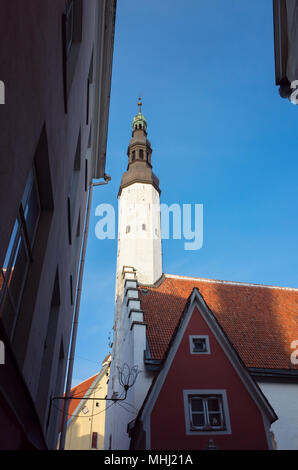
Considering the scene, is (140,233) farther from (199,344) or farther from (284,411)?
(284,411)

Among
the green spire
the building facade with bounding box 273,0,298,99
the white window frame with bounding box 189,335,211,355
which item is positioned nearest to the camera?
the building facade with bounding box 273,0,298,99

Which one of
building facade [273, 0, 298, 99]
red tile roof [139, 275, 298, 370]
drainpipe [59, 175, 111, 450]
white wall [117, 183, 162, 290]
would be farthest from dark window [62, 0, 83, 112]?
white wall [117, 183, 162, 290]

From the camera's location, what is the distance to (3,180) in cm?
318

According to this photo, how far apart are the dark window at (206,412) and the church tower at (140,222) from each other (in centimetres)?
1092

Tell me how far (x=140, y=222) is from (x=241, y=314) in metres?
9.44

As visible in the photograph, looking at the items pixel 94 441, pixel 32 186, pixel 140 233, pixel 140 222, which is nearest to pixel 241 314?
pixel 140 233

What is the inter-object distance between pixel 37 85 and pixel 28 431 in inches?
159

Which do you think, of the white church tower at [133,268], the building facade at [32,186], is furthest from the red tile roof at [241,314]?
the building facade at [32,186]

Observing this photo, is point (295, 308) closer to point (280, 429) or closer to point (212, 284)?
point (212, 284)

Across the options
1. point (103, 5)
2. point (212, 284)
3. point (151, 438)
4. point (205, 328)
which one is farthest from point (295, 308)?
point (103, 5)

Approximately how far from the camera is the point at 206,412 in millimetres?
12672

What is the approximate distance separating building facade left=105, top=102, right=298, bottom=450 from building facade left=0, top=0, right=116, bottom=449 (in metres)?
6.74

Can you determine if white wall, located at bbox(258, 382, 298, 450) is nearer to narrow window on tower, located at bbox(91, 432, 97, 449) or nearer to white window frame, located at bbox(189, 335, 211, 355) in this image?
white window frame, located at bbox(189, 335, 211, 355)

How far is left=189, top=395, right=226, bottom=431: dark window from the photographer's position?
40.2 feet
